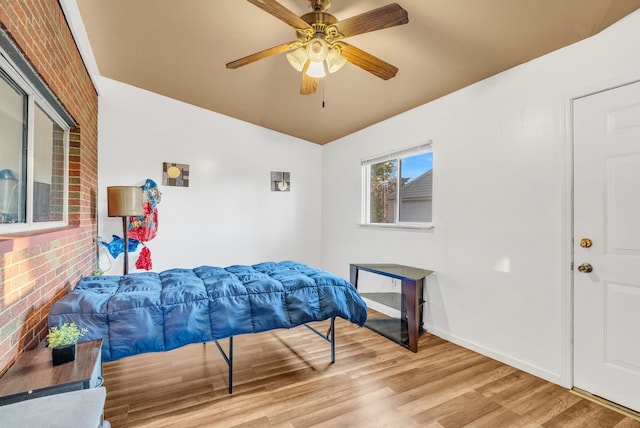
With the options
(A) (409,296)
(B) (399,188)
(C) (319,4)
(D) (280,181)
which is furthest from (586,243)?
(D) (280,181)

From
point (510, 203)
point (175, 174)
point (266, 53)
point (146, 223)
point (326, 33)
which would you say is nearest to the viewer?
point (326, 33)

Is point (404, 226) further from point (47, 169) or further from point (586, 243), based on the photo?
point (47, 169)

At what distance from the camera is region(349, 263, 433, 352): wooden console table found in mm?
2803

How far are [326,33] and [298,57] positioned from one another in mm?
272

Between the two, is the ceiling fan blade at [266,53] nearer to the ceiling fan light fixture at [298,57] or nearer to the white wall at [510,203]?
the ceiling fan light fixture at [298,57]

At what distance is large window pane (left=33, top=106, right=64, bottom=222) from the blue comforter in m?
0.56

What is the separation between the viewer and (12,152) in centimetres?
161

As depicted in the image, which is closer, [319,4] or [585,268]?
[319,4]

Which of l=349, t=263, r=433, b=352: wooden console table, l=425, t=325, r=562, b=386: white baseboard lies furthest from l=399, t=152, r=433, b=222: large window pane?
l=425, t=325, r=562, b=386: white baseboard

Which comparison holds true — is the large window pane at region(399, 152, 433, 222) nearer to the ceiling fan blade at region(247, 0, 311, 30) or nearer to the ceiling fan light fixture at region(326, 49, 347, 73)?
the ceiling fan light fixture at region(326, 49, 347, 73)

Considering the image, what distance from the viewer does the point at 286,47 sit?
78.9 inches

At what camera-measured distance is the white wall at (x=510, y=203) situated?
2.20 metres

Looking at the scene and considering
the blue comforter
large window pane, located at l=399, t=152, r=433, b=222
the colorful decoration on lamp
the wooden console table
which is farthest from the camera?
the colorful decoration on lamp

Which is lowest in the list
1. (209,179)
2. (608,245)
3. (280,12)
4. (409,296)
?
(409,296)
